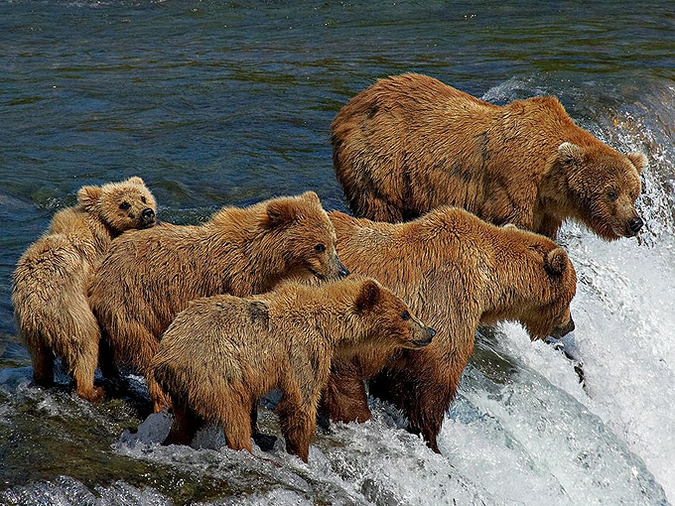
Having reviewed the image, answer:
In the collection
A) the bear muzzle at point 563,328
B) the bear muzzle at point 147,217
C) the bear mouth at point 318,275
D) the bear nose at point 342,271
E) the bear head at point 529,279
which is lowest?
the bear muzzle at point 563,328

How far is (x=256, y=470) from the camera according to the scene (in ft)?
18.2

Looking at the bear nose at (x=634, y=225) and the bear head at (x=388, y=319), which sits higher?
the bear head at (x=388, y=319)

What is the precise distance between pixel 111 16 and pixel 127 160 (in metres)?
8.52

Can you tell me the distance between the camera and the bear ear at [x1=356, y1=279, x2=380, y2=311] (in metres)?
6.22

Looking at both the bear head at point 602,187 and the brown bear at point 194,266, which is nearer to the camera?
the brown bear at point 194,266

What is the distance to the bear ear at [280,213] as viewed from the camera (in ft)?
21.9

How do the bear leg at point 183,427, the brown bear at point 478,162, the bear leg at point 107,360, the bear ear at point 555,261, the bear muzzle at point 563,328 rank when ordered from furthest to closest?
the brown bear at point 478,162, the bear muzzle at point 563,328, the bear ear at point 555,261, the bear leg at point 107,360, the bear leg at point 183,427

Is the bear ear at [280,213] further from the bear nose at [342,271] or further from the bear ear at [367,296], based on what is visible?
the bear ear at [367,296]

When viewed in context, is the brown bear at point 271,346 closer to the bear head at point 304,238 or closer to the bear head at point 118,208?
the bear head at point 304,238

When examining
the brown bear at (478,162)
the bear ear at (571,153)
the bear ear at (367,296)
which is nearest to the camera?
the bear ear at (367,296)

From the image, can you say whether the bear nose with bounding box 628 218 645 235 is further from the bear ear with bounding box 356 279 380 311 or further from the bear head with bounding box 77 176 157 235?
the bear head with bounding box 77 176 157 235

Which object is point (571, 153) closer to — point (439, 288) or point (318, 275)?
point (439, 288)

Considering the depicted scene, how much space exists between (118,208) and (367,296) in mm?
2149

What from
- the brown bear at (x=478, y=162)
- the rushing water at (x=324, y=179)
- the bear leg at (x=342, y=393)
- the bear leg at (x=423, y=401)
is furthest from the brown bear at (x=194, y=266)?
the brown bear at (x=478, y=162)
